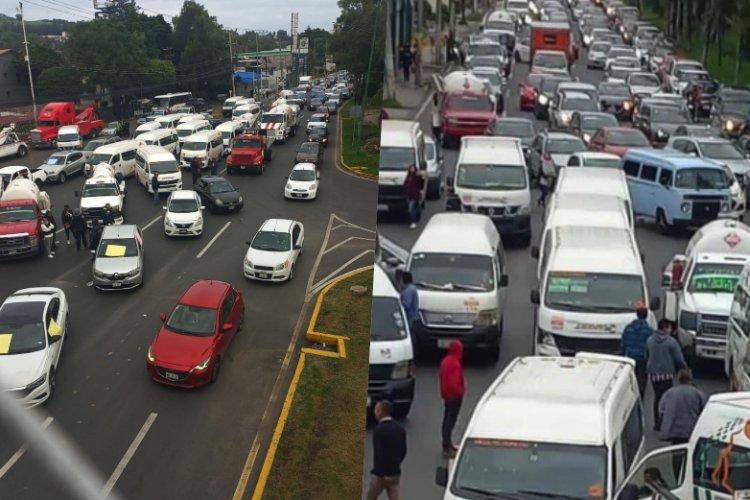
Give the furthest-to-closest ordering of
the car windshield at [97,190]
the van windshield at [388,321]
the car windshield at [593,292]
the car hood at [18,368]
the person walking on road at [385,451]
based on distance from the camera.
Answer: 1. the car windshield at [593,292]
2. the person walking on road at [385,451]
3. the van windshield at [388,321]
4. the car windshield at [97,190]
5. the car hood at [18,368]

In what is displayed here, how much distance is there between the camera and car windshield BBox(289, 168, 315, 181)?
192cm

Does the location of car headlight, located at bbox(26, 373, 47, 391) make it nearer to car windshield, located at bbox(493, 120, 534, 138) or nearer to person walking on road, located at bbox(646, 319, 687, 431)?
person walking on road, located at bbox(646, 319, 687, 431)

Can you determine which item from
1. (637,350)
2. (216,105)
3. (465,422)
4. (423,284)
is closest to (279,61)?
(216,105)

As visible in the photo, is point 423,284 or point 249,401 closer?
point 249,401

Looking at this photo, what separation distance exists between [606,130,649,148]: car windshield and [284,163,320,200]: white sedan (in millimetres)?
1660

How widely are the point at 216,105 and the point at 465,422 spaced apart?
4.30 ft

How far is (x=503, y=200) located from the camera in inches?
118

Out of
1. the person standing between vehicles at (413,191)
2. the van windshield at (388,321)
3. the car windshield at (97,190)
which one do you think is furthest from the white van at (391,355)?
the car windshield at (97,190)

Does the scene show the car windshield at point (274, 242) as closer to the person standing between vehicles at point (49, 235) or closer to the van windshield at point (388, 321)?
the person standing between vehicles at point (49, 235)

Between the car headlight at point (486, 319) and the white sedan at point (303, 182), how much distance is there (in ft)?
3.70

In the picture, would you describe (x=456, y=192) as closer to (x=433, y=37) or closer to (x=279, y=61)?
(x=433, y=37)

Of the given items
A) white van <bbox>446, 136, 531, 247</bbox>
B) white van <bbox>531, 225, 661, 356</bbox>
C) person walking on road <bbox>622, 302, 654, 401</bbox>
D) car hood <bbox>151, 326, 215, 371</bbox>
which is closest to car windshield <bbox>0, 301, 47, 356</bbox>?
car hood <bbox>151, 326, 215, 371</bbox>

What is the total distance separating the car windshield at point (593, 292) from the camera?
2.97 metres

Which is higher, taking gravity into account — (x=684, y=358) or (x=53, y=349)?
(x=53, y=349)
